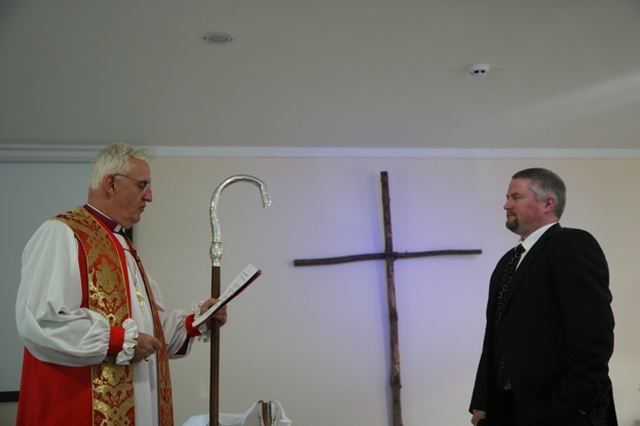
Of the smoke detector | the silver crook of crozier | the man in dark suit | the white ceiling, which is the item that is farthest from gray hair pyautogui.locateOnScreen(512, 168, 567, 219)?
the silver crook of crozier

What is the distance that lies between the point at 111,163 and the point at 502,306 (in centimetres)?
151

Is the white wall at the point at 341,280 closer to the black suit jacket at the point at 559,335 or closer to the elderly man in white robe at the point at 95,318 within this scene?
the elderly man in white robe at the point at 95,318

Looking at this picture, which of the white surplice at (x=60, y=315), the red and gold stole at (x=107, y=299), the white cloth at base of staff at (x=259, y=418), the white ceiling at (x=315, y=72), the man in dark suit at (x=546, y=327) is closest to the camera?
the white surplice at (x=60, y=315)

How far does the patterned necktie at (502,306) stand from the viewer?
257cm

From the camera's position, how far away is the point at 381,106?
398cm

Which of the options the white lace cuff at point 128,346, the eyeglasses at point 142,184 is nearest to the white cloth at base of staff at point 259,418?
the white lace cuff at point 128,346

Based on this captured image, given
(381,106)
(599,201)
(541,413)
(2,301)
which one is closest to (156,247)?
(2,301)

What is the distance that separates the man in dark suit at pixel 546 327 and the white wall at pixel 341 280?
199 cm

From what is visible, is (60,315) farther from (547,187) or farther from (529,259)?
(547,187)

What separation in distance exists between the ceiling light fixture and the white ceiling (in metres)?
0.03

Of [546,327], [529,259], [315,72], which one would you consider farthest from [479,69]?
[546,327]

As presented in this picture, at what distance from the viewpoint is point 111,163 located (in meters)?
2.38

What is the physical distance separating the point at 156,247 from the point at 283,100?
137 centimetres

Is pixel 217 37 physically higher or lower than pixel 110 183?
higher
